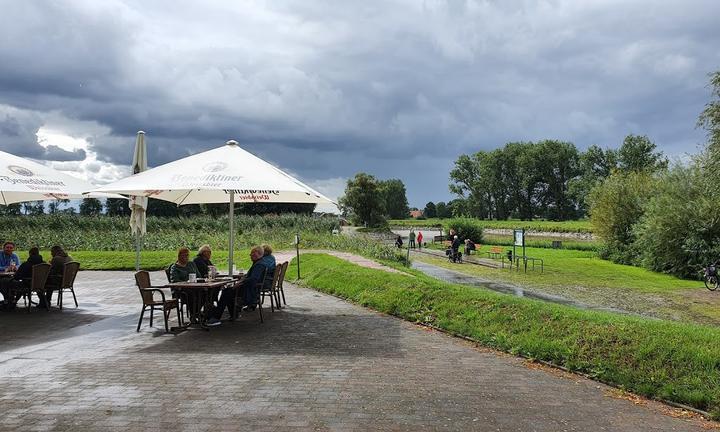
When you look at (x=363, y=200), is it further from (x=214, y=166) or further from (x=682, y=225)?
(x=214, y=166)

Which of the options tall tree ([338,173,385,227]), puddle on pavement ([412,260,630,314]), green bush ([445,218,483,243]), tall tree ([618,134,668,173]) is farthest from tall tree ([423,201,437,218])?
puddle on pavement ([412,260,630,314])

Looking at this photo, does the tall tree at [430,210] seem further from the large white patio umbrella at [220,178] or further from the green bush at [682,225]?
the large white patio umbrella at [220,178]

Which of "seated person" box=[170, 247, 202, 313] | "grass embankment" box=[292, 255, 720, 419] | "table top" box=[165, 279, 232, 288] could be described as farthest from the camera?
"seated person" box=[170, 247, 202, 313]

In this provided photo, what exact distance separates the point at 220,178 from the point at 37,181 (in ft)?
12.9

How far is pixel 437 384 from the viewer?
623cm

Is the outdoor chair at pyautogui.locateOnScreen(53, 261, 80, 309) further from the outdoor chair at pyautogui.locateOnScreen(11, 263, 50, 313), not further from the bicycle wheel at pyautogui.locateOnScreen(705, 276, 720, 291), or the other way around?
the bicycle wheel at pyautogui.locateOnScreen(705, 276, 720, 291)

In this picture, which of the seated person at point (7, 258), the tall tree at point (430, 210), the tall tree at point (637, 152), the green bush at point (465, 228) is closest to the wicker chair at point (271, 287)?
→ the seated person at point (7, 258)

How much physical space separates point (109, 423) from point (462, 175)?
129610 mm

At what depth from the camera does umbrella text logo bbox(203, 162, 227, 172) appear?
9.60 meters

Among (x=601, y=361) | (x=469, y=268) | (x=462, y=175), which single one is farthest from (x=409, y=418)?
(x=462, y=175)

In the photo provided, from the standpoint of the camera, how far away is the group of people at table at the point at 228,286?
31.1 ft

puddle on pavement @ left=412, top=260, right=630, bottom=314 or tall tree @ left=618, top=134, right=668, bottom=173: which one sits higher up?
tall tree @ left=618, top=134, right=668, bottom=173

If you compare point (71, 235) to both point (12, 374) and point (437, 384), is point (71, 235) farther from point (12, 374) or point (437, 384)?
point (437, 384)

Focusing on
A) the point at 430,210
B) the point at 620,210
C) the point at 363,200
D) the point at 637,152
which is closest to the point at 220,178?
the point at 620,210
